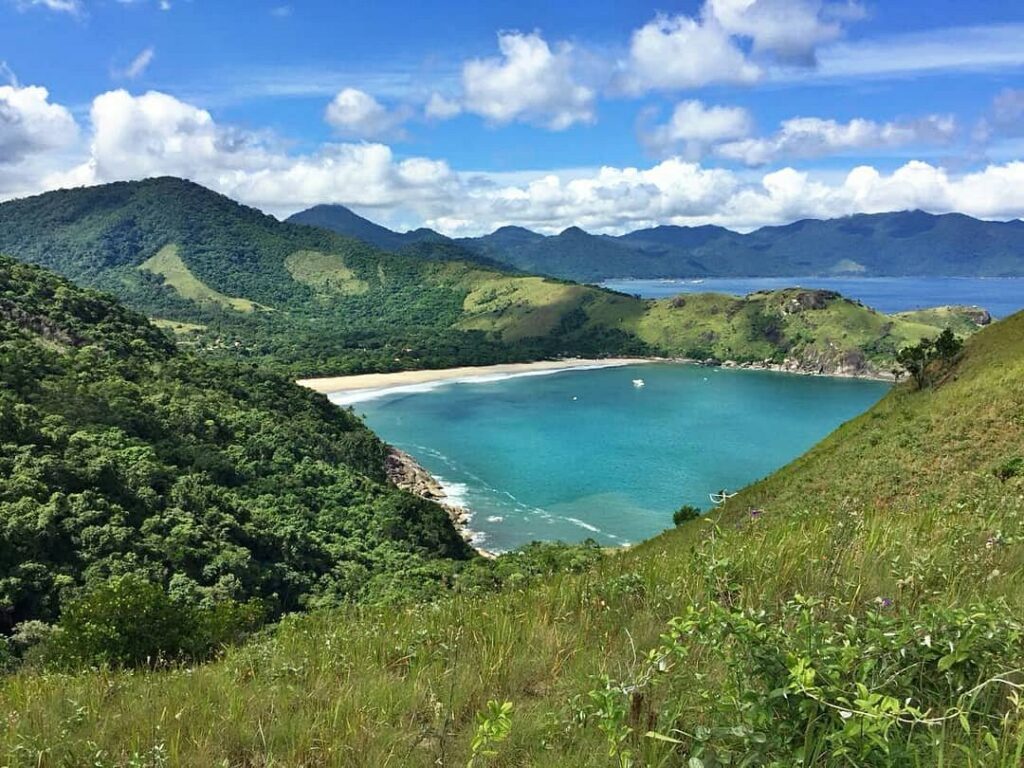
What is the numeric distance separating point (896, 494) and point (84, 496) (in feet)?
155

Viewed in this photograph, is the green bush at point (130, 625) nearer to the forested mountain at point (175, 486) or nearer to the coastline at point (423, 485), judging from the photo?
the forested mountain at point (175, 486)

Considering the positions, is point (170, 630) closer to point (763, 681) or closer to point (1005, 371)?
point (763, 681)

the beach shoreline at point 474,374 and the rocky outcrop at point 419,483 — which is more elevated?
the beach shoreline at point 474,374

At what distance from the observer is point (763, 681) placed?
296 cm

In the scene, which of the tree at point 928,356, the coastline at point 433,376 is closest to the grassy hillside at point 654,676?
the tree at point 928,356

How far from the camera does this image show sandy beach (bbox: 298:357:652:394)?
155 metres

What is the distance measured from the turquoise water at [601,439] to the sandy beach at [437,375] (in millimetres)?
9274

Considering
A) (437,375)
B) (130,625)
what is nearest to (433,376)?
(437,375)

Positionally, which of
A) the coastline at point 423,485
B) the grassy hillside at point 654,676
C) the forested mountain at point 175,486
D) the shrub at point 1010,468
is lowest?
the coastline at point 423,485

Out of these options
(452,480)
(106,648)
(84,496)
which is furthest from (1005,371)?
(452,480)

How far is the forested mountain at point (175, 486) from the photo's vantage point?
128ft

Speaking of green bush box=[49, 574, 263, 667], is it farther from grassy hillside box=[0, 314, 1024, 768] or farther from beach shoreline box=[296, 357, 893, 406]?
beach shoreline box=[296, 357, 893, 406]

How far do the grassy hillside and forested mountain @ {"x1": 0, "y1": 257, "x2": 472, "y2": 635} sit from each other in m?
21.6

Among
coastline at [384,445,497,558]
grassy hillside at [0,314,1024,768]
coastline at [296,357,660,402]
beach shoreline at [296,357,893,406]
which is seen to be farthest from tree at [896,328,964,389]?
coastline at [296,357,660,402]
